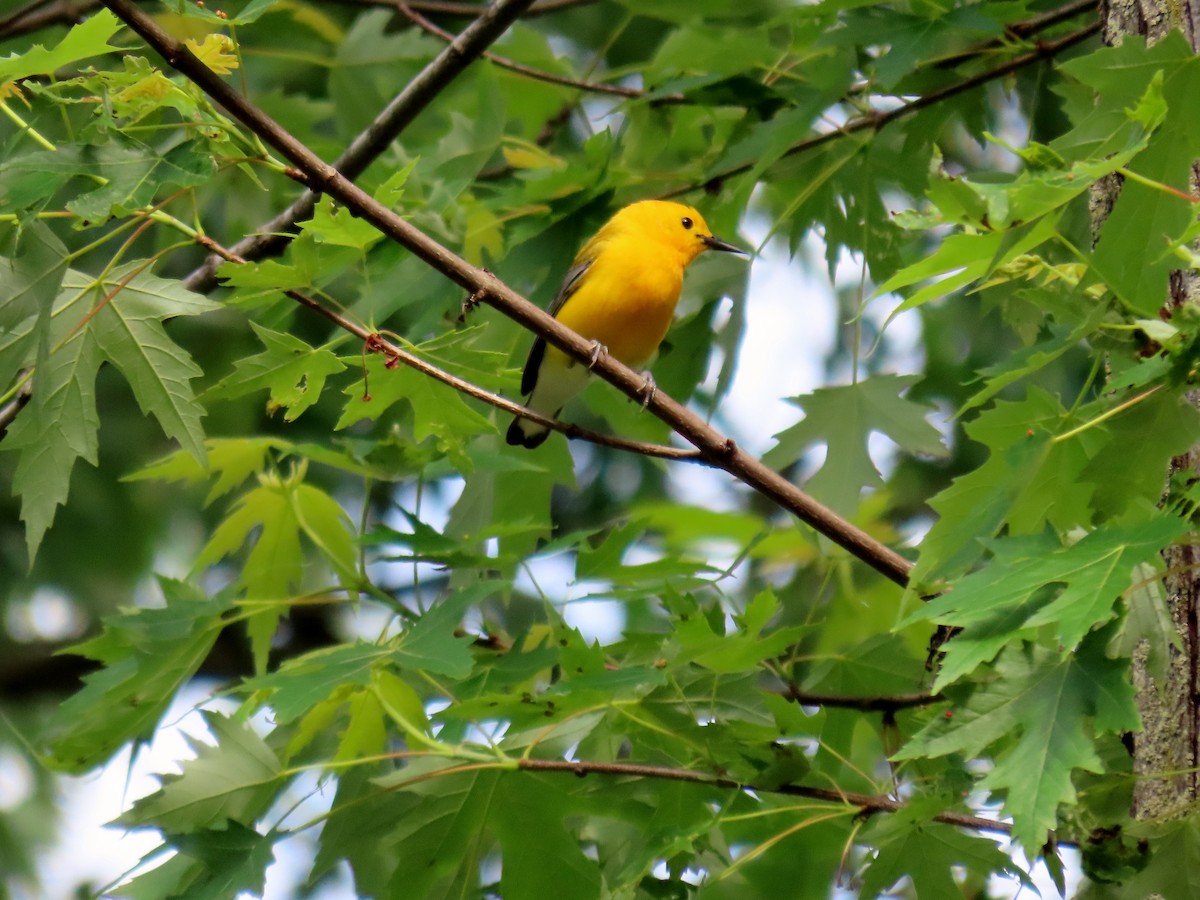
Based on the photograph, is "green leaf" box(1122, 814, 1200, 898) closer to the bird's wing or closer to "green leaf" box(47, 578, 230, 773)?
"green leaf" box(47, 578, 230, 773)

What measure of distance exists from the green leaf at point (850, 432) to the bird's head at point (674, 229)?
1734mm

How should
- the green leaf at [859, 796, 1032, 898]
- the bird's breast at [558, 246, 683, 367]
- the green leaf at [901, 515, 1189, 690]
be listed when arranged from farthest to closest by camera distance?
the bird's breast at [558, 246, 683, 367] < the green leaf at [859, 796, 1032, 898] < the green leaf at [901, 515, 1189, 690]

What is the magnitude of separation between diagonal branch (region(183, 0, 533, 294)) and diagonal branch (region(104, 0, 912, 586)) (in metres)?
0.80

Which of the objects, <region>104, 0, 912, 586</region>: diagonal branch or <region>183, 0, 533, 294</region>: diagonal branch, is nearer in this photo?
<region>104, 0, 912, 586</region>: diagonal branch

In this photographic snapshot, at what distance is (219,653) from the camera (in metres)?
8.45

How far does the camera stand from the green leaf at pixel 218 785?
280 cm

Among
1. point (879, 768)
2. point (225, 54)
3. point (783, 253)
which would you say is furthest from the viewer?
point (783, 253)

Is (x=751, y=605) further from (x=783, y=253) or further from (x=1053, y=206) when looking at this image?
(x=783, y=253)

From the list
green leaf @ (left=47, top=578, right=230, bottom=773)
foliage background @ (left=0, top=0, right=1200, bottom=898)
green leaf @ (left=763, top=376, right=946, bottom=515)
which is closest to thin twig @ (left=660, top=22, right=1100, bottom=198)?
foliage background @ (left=0, top=0, right=1200, bottom=898)

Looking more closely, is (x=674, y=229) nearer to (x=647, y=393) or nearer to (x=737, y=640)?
(x=647, y=393)

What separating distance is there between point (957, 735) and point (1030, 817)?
0.74 feet

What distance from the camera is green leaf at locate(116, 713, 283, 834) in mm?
2799

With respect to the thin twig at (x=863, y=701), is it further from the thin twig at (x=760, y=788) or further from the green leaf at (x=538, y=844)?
the green leaf at (x=538, y=844)

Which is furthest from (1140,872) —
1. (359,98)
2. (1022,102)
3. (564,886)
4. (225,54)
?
(359,98)
